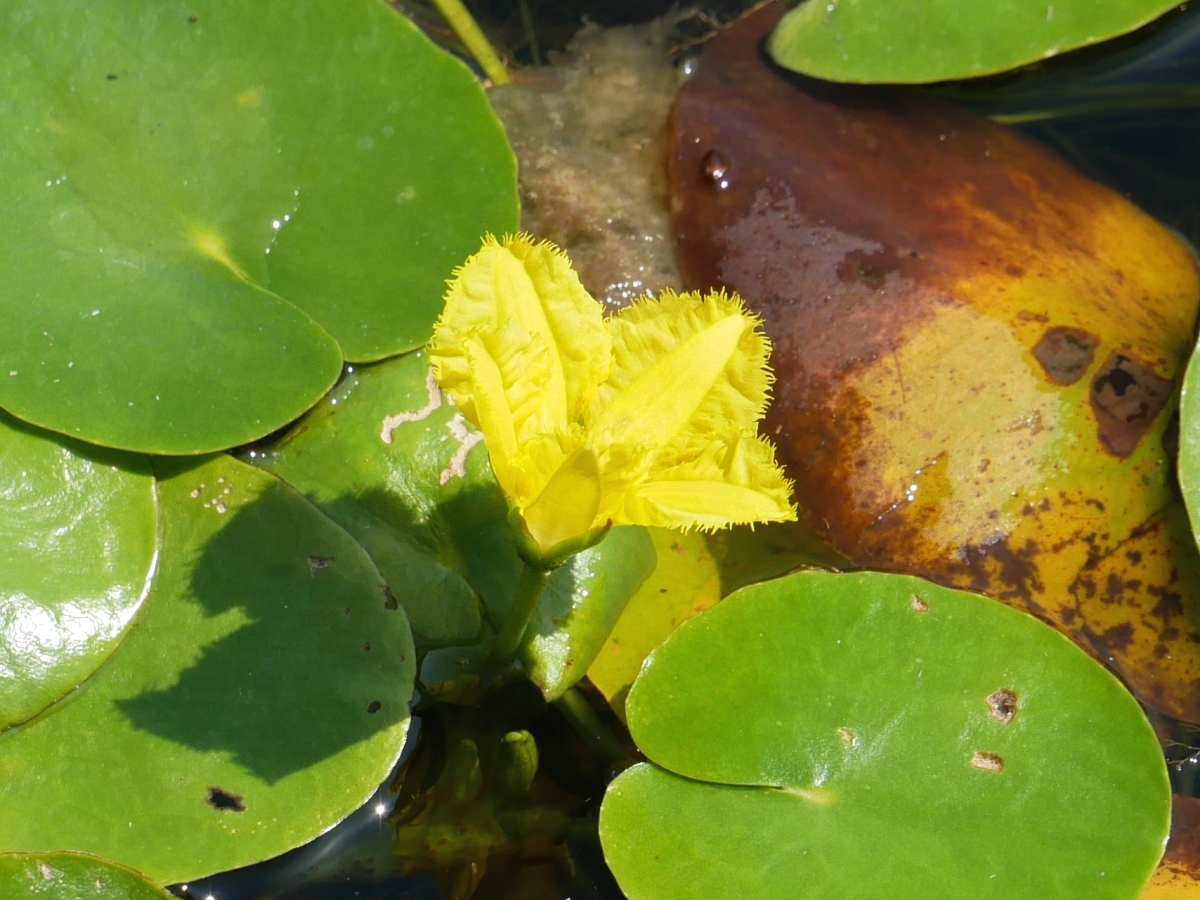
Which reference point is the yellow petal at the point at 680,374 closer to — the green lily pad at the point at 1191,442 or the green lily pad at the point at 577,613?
the green lily pad at the point at 577,613

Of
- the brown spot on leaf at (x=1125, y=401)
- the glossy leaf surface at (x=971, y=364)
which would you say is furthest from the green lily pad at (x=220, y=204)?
the brown spot on leaf at (x=1125, y=401)

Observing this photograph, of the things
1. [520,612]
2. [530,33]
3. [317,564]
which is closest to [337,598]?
[317,564]

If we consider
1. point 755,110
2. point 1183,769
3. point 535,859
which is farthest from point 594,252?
point 1183,769

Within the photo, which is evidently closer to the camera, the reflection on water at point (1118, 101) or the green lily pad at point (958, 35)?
the green lily pad at point (958, 35)

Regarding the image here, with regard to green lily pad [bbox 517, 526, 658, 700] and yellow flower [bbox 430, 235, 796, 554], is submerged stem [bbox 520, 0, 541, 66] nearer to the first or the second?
green lily pad [bbox 517, 526, 658, 700]

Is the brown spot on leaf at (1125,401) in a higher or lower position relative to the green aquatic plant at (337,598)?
lower

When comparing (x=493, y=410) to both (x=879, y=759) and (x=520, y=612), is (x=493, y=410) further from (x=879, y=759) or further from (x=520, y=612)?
(x=879, y=759)
